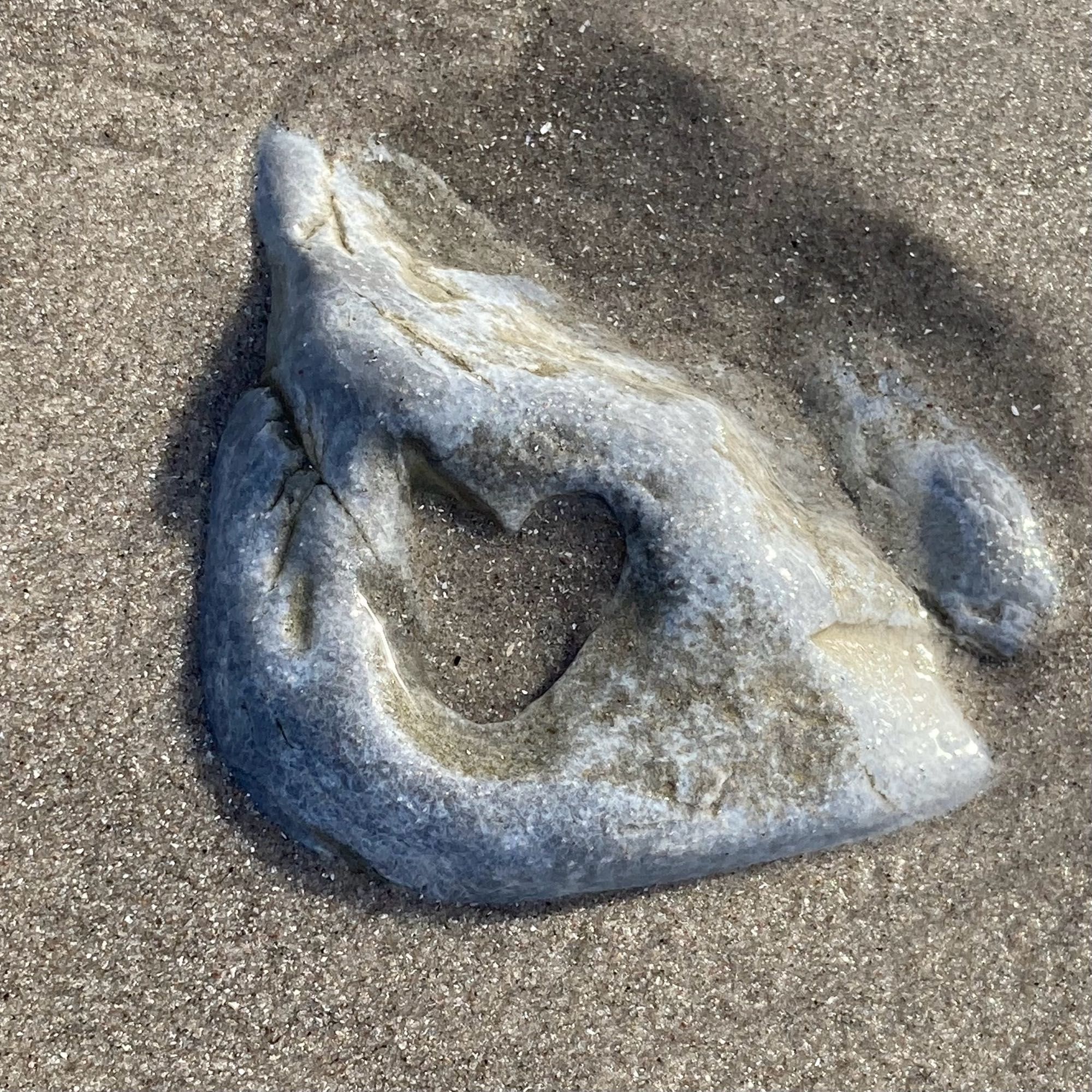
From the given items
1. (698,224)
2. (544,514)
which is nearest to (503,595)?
(544,514)

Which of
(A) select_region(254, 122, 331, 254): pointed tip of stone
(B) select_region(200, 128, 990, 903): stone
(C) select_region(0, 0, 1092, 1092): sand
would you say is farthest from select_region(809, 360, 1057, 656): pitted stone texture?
(A) select_region(254, 122, 331, 254): pointed tip of stone

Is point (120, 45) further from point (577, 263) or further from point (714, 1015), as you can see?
point (714, 1015)

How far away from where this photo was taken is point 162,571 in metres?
2.96

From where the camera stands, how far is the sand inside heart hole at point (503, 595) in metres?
2.91

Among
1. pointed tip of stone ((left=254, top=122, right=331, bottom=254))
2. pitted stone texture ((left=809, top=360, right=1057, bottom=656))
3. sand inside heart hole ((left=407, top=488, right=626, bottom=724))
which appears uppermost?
pitted stone texture ((left=809, top=360, right=1057, bottom=656))

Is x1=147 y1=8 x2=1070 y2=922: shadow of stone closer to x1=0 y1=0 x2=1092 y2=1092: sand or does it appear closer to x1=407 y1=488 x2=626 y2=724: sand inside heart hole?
x1=0 y1=0 x2=1092 y2=1092: sand

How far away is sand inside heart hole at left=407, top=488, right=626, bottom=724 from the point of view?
2.91 m

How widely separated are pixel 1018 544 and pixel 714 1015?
2046mm

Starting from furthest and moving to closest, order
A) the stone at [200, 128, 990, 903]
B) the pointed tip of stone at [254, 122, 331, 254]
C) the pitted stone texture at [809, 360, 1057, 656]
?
the pitted stone texture at [809, 360, 1057, 656], the pointed tip of stone at [254, 122, 331, 254], the stone at [200, 128, 990, 903]

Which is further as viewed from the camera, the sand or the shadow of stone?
the shadow of stone

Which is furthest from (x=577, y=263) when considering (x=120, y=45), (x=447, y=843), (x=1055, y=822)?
(x=1055, y=822)

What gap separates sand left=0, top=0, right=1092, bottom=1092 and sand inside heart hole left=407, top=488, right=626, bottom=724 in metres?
0.02

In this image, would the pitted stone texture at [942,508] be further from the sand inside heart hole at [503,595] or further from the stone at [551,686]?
the sand inside heart hole at [503,595]

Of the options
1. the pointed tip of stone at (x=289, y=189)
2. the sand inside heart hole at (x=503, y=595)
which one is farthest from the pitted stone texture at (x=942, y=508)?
the pointed tip of stone at (x=289, y=189)
